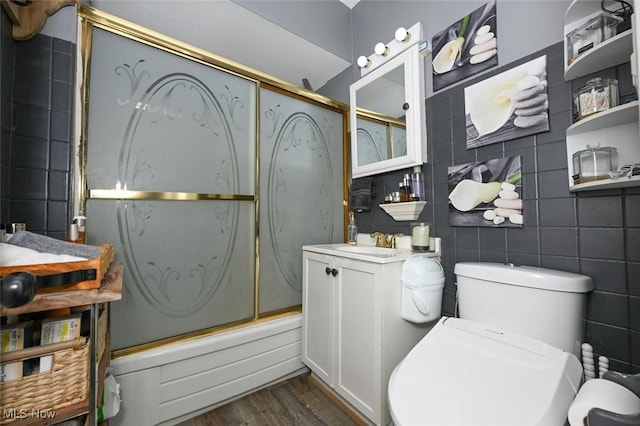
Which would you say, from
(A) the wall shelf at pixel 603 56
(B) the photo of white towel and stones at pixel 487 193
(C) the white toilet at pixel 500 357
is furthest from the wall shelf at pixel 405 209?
(A) the wall shelf at pixel 603 56

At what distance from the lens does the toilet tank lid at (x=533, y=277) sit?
91 centimetres

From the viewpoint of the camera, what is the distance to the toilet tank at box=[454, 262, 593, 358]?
906 mm

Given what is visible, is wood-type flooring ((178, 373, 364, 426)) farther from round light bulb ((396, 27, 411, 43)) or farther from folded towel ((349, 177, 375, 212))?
round light bulb ((396, 27, 411, 43))

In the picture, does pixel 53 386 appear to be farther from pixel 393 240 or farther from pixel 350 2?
pixel 350 2

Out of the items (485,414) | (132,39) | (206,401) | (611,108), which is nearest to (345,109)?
(132,39)

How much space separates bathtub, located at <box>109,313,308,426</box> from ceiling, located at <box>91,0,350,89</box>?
1849 millimetres

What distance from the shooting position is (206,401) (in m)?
1.40

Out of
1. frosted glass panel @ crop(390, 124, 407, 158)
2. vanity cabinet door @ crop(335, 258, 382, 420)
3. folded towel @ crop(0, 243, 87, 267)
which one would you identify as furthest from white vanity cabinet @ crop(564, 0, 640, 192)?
folded towel @ crop(0, 243, 87, 267)

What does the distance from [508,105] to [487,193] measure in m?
0.40

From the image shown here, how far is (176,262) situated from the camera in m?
1.41

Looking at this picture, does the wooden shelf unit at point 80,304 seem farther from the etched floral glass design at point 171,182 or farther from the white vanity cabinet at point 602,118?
the white vanity cabinet at point 602,118

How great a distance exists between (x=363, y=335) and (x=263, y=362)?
2.37 feet

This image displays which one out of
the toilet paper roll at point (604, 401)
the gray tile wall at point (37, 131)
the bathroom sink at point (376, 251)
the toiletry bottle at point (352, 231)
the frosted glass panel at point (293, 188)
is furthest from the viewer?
the toiletry bottle at point (352, 231)

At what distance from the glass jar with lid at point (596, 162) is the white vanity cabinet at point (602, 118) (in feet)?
0.07
